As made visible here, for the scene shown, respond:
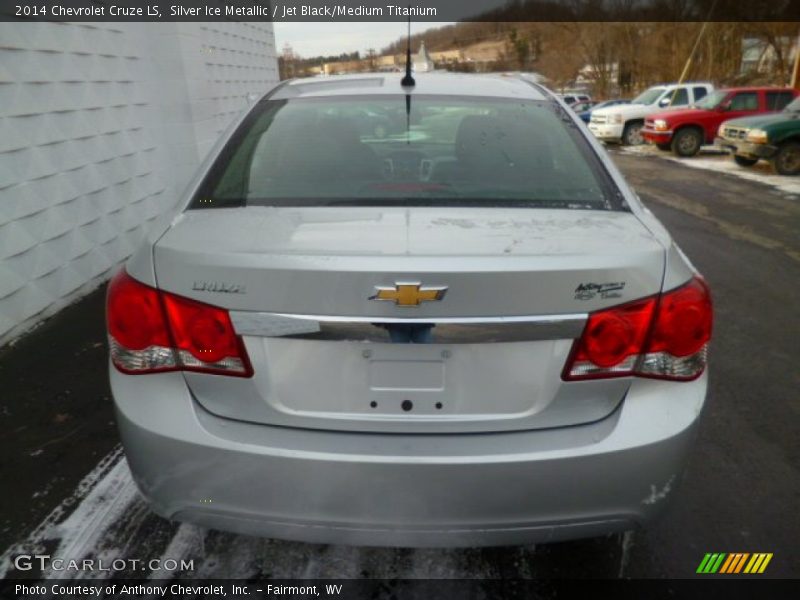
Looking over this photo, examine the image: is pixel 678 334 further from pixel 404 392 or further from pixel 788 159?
pixel 788 159

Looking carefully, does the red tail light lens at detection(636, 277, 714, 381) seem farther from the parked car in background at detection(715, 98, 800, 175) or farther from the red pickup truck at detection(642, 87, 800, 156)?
the red pickup truck at detection(642, 87, 800, 156)

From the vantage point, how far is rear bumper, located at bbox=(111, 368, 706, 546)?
163cm

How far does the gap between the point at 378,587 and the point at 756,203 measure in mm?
9549

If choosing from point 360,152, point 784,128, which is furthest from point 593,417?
point 784,128

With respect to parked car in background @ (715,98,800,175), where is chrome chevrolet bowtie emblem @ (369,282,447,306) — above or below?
above

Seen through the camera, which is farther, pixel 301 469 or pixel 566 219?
pixel 566 219

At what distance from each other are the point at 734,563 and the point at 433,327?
5.16 feet

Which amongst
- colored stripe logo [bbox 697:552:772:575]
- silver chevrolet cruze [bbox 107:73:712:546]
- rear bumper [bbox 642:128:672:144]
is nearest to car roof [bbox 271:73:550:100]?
silver chevrolet cruze [bbox 107:73:712:546]

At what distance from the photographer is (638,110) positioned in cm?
1978

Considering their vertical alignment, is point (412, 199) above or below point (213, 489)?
above

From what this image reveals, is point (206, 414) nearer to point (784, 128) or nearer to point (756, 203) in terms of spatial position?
point (756, 203)

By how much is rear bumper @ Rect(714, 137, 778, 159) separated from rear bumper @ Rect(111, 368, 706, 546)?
12.4 m

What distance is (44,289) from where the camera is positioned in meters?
4.44

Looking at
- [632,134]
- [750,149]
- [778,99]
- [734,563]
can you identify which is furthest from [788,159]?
[734,563]
